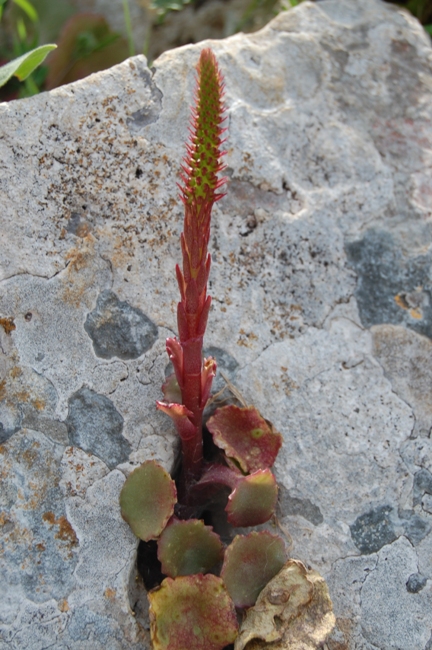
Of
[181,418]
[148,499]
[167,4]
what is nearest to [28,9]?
[167,4]

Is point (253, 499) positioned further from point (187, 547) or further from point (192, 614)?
point (192, 614)

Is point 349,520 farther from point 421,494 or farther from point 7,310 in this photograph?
point 7,310

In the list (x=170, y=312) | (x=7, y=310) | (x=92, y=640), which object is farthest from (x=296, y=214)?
(x=92, y=640)

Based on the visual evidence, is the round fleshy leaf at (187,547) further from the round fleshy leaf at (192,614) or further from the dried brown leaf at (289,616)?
the dried brown leaf at (289,616)

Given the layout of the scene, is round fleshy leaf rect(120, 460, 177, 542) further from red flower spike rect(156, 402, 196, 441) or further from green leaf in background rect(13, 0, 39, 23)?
green leaf in background rect(13, 0, 39, 23)

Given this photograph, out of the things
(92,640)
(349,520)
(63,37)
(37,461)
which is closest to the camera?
(92,640)

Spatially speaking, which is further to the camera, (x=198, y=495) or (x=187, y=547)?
(x=198, y=495)
